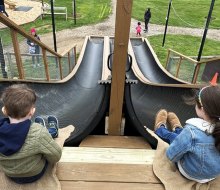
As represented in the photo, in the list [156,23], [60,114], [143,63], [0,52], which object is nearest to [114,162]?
[60,114]

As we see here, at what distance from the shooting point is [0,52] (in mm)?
4285

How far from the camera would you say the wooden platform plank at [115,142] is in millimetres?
3018

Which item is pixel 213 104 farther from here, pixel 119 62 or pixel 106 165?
pixel 106 165

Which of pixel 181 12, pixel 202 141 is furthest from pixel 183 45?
pixel 202 141

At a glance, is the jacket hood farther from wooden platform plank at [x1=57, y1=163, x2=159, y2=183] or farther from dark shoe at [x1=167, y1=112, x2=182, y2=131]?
dark shoe at [x1=167, y1=112, x2=182, y2=131]

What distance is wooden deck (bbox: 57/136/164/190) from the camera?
2.41 meters

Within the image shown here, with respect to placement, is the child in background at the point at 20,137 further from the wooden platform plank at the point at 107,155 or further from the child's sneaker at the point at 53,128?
the child's sneaker at the point at 53,128

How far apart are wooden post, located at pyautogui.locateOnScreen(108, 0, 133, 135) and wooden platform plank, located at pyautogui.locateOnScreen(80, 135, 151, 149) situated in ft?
0.31

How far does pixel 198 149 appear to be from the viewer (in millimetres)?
2086

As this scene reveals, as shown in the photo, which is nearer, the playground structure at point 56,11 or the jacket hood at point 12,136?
the jacket hood at point 12,136

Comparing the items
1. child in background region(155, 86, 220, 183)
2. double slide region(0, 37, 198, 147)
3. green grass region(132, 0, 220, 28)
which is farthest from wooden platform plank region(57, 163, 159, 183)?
green grass region(132, 0, 220, 28)

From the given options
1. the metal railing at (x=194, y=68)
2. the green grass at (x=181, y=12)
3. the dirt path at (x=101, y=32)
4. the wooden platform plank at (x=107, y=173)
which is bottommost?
the dirt path at (x=101, y=32)

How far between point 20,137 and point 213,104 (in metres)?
1.38

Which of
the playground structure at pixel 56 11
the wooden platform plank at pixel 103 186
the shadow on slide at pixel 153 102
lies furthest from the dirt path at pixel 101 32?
the wooden platform plank at pixel 103 186
